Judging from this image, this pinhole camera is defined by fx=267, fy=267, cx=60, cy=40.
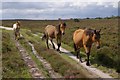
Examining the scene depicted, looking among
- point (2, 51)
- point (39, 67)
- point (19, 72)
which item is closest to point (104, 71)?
point (39, 67)

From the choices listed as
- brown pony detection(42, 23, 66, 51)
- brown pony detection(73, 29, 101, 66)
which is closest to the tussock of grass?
brown pony detection(73, 29, 101, 66)

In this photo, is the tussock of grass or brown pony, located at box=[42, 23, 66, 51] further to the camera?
brown pony, located at box=[42, 23, 66, 51]

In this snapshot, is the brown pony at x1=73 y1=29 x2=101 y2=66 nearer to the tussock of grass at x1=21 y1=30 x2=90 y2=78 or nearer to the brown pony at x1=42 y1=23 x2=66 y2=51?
the tussock of grass at x1=21 y1=30 x2=90 y2=78

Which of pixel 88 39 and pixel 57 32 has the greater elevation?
pixel 57 32

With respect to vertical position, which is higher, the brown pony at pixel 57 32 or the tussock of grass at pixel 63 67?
the brown pony at pixel 57 32

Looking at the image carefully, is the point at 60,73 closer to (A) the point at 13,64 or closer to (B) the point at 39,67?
(B) the point at 39,67

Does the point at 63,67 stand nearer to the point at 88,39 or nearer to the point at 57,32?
the point at 88,39

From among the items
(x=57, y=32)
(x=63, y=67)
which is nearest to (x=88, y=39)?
(x=63, y=67)

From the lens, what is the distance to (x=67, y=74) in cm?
1352

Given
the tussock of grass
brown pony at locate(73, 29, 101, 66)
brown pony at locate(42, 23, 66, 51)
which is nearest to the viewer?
the tussock of grass

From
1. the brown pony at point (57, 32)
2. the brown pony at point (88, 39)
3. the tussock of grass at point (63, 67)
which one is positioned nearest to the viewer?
the tussock of grass at point (63, 67)

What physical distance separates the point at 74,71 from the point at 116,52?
29.4 feet

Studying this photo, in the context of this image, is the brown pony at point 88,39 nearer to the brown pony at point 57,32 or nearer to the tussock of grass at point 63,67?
the tussock of grass at point 63,67

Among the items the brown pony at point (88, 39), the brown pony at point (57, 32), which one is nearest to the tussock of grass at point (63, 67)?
the brown pony at point (88, 39)
